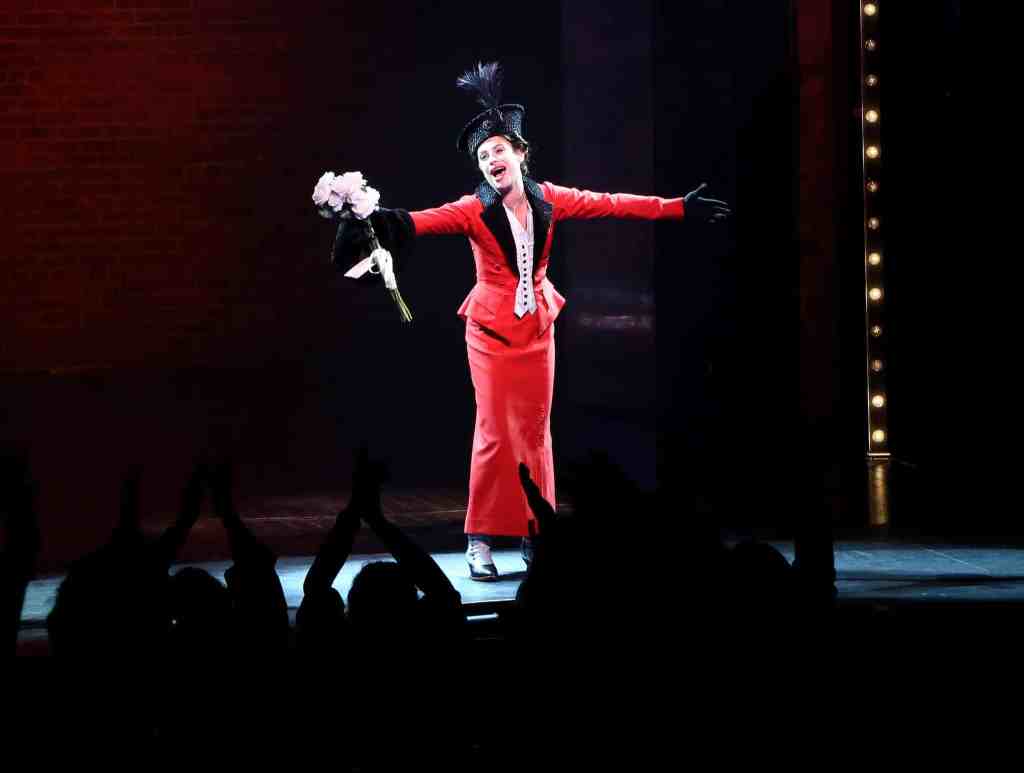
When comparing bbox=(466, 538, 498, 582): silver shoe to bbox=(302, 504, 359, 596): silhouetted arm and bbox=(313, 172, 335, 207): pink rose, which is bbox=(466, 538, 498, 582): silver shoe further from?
bbox=(302, 504, 359, 596): silhouetted arm

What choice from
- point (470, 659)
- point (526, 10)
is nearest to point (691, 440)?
point (526, 10)

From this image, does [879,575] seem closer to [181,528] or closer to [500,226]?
[500,226]

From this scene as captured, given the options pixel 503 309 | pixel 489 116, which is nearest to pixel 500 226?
pixel 503 309

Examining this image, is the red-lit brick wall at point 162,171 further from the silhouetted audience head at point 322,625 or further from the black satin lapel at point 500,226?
the silhouetted audience head at point 322,625

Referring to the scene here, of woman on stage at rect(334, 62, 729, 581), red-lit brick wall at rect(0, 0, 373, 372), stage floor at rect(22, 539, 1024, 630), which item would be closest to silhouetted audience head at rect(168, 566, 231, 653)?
stage floor at rect(22, 539, 1024, 630)

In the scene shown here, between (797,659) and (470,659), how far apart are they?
477 mm

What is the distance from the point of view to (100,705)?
1.76m

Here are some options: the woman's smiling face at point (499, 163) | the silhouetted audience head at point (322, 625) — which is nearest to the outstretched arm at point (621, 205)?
the woman's smiling face at point (499, 163)

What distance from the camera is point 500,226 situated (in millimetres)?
4262

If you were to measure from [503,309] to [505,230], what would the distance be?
0.26 metres

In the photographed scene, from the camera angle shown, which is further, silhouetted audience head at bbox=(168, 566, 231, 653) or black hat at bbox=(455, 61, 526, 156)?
black hat at bbox=(455, 61, 526, 156)

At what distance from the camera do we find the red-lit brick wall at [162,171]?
6.18 metres

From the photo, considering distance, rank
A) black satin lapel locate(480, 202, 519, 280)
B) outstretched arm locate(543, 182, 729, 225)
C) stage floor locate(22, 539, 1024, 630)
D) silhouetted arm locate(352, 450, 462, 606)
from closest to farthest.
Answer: silhouetted arm locate(352, 450, 462, 606) → stage floor locate(22, 539, 1024, 630) → black satin lapel locate(480, 202, 519, 280) → outstretched arm locate(543, 182, 729, 225)

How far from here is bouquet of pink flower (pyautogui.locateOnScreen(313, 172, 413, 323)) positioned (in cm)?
409
